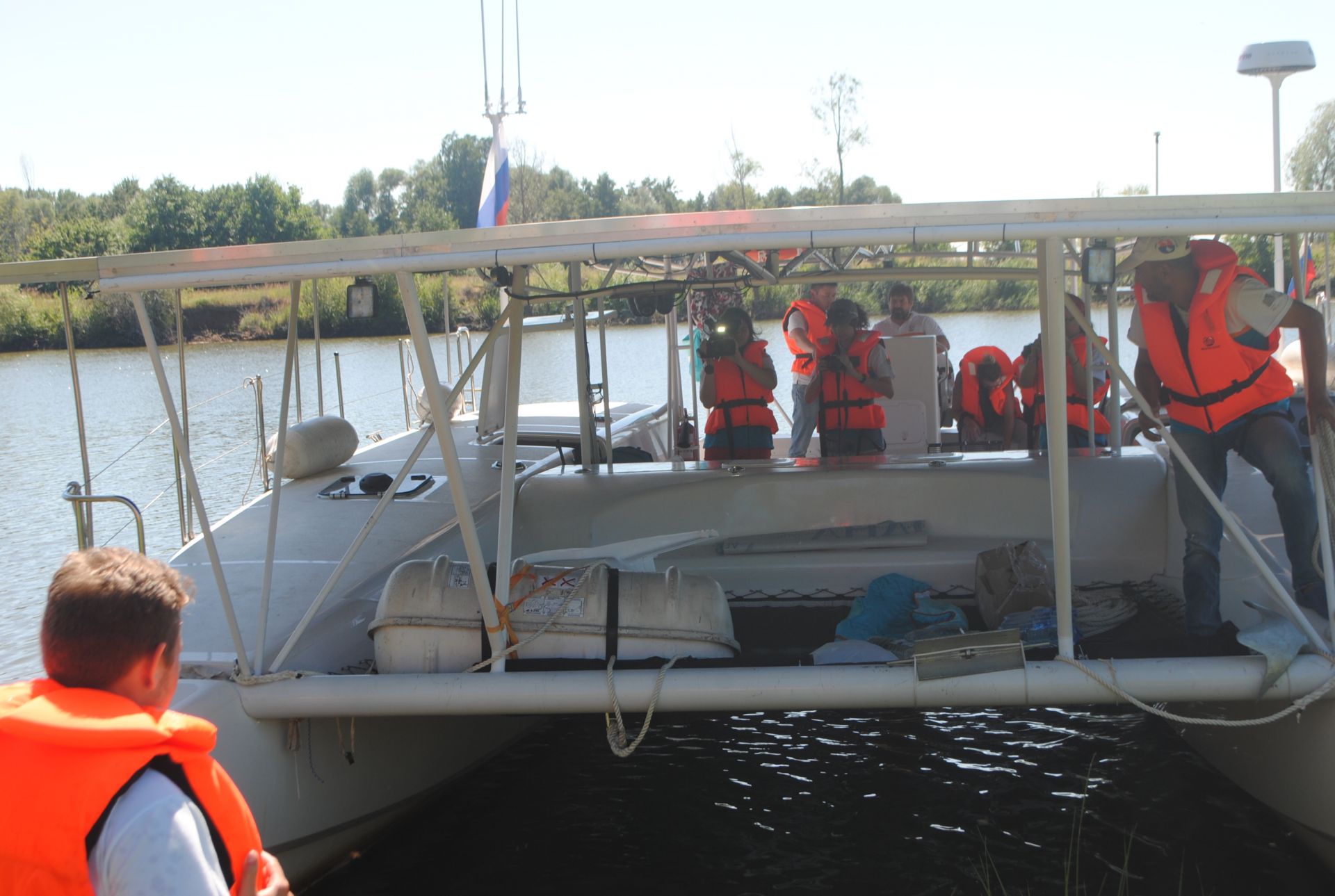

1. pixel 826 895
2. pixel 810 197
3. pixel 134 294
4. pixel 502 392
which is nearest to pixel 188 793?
pixel 134 294

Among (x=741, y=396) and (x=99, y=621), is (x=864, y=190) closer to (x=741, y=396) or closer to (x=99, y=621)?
(x=741, y=396)

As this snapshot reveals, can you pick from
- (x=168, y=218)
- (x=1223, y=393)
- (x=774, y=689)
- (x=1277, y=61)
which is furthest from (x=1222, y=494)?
(x=168, y=218)

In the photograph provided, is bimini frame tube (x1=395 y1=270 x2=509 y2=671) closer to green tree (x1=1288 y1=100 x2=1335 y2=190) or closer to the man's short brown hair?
the man's short brown hair

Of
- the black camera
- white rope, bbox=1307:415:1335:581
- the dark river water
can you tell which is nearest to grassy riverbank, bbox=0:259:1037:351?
the black camera

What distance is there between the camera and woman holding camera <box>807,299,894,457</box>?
676 centimetres

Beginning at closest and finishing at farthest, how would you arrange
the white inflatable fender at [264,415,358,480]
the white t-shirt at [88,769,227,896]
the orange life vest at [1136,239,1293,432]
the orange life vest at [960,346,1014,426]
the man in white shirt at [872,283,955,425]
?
1. the white t-shirt at [88,769,227,896]
2. the orange life vest at [1136,239,1293,432]
3. the white inflatable fender at [264,415,358,480]
4. the orange life vest at [960,346,1014,426]
5. the man in white shirt at [872,283,955,425]

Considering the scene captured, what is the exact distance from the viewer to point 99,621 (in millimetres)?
1577

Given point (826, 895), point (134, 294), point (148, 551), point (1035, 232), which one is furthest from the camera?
point (148, 551)

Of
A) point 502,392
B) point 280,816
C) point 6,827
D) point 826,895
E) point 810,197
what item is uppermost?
point 810,197

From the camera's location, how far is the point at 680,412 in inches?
320

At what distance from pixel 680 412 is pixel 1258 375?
4.82 metres

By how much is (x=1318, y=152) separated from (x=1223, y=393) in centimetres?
2603

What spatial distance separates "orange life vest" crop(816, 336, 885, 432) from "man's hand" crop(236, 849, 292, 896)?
17.8 feet

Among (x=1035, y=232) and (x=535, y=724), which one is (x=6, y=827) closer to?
(x=1035, y=232)
